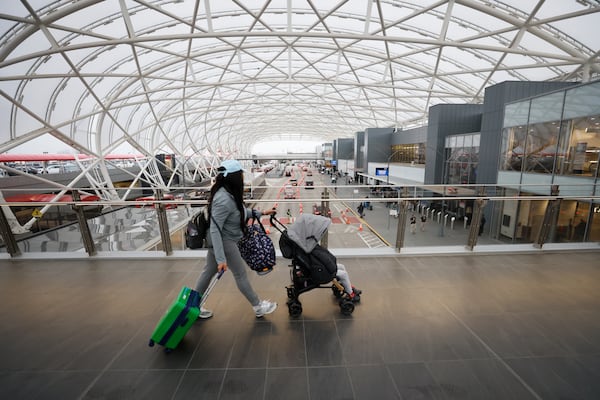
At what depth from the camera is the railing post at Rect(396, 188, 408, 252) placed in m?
5.01

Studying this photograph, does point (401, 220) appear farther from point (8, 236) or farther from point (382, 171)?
point (382, 171)

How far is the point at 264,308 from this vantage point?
3.20 metres

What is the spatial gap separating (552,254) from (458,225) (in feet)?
5.37

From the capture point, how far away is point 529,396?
6.91 feet

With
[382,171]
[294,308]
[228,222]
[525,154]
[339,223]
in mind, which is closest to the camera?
[228,222]

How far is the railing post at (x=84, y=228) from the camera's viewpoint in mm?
4926

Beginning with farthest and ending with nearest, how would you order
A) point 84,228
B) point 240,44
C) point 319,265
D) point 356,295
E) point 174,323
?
point 240,44 < point 84,228 < point 356,295 < point 319,265 < point 174,323

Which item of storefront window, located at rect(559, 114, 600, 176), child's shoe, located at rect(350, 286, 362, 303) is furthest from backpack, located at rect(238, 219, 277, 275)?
storefront window, located at rect(559, 114, 600, 176)

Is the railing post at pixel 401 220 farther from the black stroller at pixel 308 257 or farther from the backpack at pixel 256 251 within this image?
the backpack at pixel 256 251

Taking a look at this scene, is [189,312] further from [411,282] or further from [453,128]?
[453,128]

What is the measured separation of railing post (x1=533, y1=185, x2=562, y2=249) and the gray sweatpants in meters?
5.78

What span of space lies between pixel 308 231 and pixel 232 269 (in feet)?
3.29

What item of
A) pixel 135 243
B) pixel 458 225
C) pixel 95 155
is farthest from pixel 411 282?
pixel 95 155

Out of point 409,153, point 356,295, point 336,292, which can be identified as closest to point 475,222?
point 356,295
